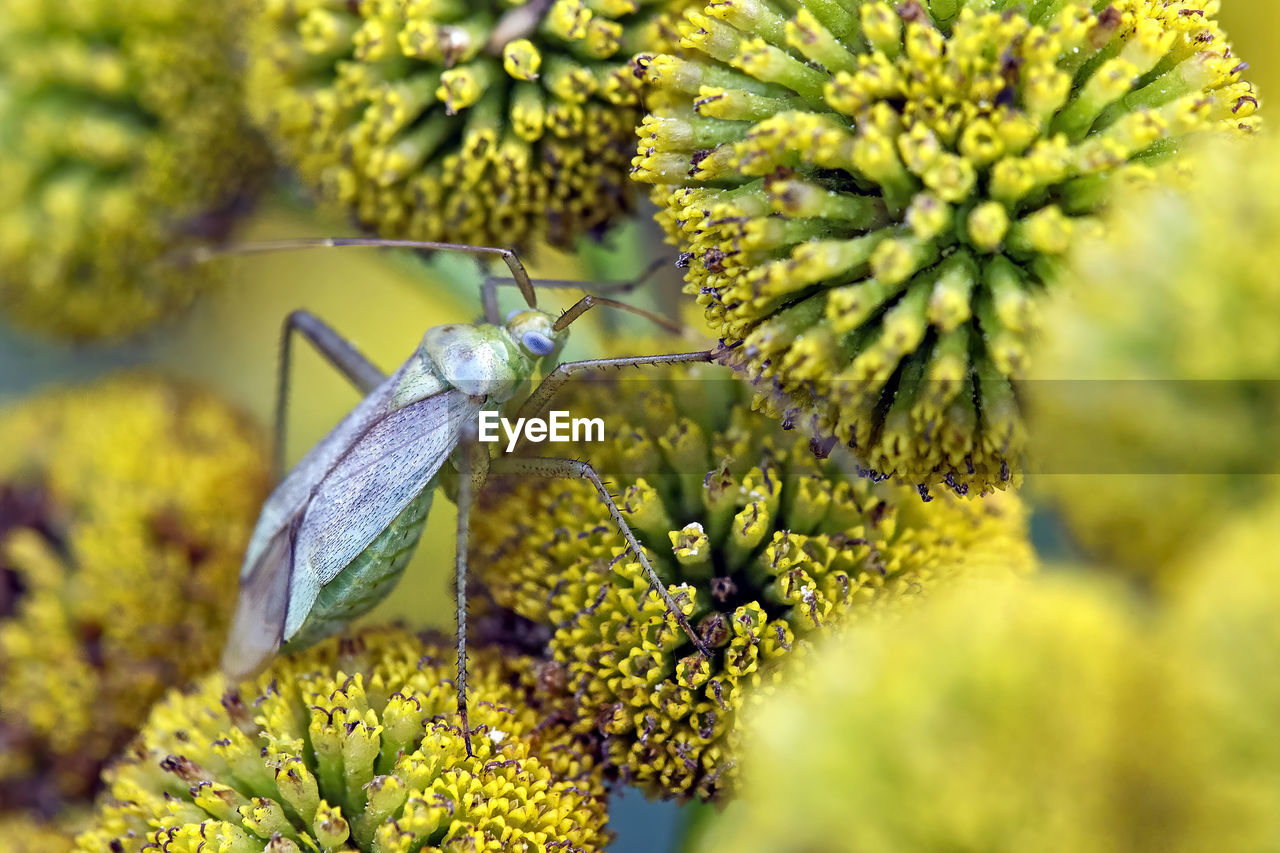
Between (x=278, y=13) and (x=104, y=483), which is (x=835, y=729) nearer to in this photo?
(x=278, y=13)

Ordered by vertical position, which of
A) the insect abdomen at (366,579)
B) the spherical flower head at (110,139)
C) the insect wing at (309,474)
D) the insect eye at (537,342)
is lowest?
the insect abdomen at (366,579)

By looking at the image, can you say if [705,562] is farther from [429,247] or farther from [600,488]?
[429,247]

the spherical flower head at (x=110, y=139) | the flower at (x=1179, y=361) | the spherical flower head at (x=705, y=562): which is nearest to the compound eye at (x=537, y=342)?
the spherical flower head at (x=705, y=562)

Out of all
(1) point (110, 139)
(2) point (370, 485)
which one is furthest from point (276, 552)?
(1) point (110, 139)

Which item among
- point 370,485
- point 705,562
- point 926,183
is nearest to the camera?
point 926,183

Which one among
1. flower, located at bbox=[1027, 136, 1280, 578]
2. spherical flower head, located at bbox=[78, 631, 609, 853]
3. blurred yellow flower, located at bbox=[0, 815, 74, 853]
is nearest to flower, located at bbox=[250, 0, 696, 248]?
spherical flower head, located at bbox=[78, 631, 609, 853]

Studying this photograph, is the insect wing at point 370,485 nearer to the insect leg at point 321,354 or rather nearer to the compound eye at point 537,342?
the compound eye at point 537,342

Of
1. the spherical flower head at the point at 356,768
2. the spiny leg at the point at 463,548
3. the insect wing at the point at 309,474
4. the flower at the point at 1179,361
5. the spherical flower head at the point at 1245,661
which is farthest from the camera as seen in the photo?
the insect wing at the point at 309,474
